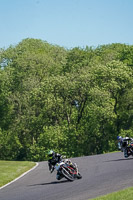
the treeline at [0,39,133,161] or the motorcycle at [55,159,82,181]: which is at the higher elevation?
the treeline at [0,39,133,161]

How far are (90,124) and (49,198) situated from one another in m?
50.1

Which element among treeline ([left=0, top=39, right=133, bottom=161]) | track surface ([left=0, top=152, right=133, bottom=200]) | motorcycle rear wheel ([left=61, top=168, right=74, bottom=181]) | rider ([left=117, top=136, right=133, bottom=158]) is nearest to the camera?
track surface ([left=0, top=152, right=133, bottom=200])

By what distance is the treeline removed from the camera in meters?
67.6

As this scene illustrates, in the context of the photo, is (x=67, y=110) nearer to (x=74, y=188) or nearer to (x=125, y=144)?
(x=125, y=144)

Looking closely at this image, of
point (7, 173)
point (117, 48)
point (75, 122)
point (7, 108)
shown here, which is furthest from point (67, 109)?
point (7, 173)

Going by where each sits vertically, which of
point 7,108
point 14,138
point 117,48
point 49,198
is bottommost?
point 49,198

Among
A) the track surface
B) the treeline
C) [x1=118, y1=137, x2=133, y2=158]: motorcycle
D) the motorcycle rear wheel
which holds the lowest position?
the track surface

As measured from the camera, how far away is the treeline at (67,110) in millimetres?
67625

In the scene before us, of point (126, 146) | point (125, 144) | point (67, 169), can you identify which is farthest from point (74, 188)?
point (125, 144)

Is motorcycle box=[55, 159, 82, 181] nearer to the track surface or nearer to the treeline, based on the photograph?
the track surface

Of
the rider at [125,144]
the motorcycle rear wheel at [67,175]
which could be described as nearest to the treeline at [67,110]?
the rider at [125,144]

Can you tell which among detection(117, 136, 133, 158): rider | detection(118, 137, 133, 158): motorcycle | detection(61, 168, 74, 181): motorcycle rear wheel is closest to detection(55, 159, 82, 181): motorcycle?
detection(61, 168, 74, 181): motorcycle rear wheel

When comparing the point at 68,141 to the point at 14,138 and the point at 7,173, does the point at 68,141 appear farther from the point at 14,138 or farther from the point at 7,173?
the point at 7,173

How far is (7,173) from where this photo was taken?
3162cm
